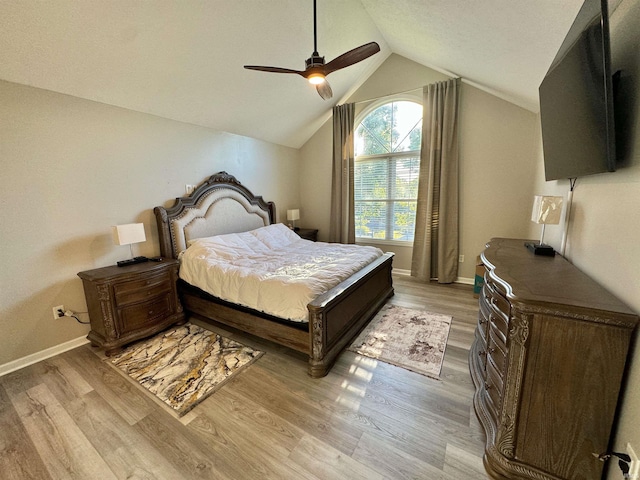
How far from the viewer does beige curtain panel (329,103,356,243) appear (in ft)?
14.8

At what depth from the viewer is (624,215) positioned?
122cm

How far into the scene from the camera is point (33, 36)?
6.15 feet

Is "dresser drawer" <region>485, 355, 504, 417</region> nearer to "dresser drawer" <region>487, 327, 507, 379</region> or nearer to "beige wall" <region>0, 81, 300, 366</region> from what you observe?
"dresser drawer" <region>487, 327, 507, 379</region>

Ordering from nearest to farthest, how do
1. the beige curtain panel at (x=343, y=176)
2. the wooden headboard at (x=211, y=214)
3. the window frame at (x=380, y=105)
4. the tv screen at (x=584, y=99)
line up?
1. the tv screen at (x=584, y=99)
2. the wooden headboard at (x=211, y=214)
3. the window frame at (x=380, y=105)
4. the beige curtain panel at (x=343, y=176)

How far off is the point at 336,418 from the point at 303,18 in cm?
364

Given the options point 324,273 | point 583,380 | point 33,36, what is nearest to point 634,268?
point 583,380

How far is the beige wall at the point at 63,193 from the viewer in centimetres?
213

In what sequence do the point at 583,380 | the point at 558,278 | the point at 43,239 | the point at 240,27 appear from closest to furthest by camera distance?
the point at 583,380, the point at 558,278, the point at 43,239, the point at 240,27

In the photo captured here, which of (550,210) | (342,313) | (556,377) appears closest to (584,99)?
(550,210)

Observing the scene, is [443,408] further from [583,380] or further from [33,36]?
[33,36]

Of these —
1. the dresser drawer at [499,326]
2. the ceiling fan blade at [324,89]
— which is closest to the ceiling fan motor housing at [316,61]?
the ceiling fan blade at [324,89]

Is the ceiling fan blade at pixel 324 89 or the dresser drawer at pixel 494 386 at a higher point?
the ceiling fan blade at pixel 324 89

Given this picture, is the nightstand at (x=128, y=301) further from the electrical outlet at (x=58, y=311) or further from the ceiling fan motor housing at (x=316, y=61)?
the ceiling fan motor housing at (x=316, y=61)

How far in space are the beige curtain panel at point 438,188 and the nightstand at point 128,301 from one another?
11.5 ft
